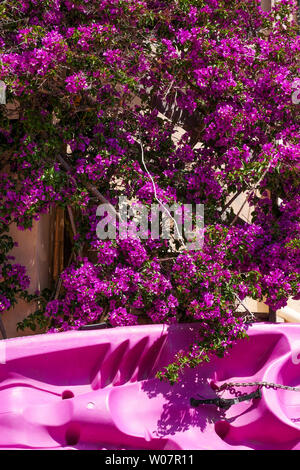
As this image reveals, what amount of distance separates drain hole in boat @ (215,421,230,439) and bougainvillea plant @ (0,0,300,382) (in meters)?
0.48

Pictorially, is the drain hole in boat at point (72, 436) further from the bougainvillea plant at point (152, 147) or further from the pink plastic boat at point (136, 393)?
the bougainvillea plant at point (152, 147)

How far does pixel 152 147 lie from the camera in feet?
14.1

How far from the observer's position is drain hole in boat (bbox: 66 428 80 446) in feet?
10.4

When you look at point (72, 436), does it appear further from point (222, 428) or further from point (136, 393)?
point (222, 428)

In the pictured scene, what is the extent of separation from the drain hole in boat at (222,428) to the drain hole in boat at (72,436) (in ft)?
3.09

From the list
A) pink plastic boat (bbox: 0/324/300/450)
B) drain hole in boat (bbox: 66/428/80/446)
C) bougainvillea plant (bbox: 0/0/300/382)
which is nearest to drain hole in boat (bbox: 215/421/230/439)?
pink plastic boat (bbox: 0/324/300/450)

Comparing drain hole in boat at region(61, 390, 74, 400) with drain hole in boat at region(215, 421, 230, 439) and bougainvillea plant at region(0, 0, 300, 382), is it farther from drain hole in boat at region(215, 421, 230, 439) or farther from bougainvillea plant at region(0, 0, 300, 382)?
drain hole in boat at region(215, 421, 230, 439)

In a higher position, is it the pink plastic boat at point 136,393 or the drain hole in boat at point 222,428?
the pink plastic boat at point 136,393

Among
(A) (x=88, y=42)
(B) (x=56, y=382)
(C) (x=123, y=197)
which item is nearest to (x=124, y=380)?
(B) (x=56, y=382)

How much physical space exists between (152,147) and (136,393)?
79.4 inches

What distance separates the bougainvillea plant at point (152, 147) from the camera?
3639mm

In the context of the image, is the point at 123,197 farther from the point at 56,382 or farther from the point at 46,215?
the point at 56,382

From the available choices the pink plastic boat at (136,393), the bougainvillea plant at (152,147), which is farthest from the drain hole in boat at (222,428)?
the bougainvillea plant at (152,147)
